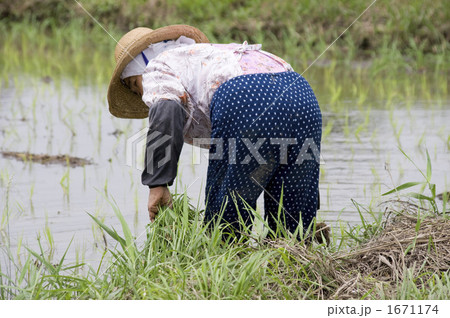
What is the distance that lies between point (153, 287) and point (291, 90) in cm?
86

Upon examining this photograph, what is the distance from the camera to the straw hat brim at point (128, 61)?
109 inches

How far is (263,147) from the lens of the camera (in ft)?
8.52

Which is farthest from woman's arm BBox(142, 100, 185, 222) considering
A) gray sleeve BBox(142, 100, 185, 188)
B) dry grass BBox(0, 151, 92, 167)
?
dry grass BBox(0, 151, 92, 167)

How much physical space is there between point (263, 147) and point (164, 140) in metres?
0.35

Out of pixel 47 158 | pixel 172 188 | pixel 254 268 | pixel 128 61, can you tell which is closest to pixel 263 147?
pixel 254 268

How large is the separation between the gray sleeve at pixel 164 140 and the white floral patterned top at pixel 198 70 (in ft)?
0.18

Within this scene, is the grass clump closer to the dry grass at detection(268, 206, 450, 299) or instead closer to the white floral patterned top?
the dry grass at detection(268, 206, 450, 299)

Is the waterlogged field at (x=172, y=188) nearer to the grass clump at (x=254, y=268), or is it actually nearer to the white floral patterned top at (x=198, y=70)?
the grass clump at (x=254, y=268)

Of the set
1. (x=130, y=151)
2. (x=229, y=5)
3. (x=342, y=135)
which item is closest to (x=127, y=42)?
(x=130, y=151)

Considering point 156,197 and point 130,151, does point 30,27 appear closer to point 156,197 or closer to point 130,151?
point 130,151

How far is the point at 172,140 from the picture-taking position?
2.50 metres

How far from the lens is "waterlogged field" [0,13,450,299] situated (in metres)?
2.34

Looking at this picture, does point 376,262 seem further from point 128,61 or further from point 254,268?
point 128,61

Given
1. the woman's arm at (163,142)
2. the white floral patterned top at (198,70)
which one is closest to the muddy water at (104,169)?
the woman's arm at (163,142)
